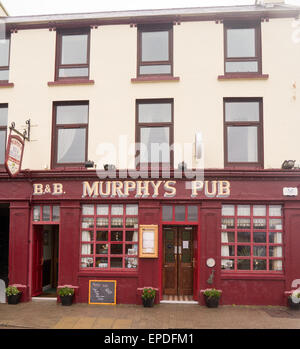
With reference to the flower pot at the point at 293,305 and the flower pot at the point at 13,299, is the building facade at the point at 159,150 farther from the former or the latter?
the flower pot at the point at 13,299

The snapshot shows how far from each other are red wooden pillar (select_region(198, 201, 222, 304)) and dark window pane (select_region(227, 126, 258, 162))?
Result: 1.73 metres

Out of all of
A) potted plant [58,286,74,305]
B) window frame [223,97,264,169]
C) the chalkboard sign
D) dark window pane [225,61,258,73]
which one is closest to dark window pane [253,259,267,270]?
window frame [223,97,264,169]

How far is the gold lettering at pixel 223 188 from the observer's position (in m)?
10.7

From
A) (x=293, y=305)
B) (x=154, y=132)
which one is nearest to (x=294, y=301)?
(x=293, y=305)

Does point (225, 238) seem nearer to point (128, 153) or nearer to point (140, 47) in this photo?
point (128, 153)

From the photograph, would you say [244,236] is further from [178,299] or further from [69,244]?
[69,244]

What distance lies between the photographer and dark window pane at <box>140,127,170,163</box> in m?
11.0

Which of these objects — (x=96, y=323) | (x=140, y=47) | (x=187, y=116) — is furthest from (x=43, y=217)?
(x=140, y=47)

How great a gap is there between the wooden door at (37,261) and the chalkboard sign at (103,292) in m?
2.09

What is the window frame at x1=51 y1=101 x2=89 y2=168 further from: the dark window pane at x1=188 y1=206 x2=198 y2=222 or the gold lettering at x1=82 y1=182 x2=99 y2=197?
the dark window pane at x1=188 y1=206 x2=198 y2=222

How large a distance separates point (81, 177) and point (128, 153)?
1720 millimetres

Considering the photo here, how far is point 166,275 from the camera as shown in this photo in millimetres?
11414

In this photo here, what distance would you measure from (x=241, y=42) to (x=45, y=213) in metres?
8.79

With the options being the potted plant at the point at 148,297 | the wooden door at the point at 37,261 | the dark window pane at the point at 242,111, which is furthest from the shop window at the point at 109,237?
the dark window pane at the point at 242,111
